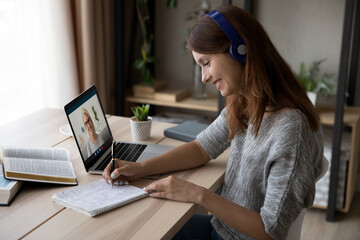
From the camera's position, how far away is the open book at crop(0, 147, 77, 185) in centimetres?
146

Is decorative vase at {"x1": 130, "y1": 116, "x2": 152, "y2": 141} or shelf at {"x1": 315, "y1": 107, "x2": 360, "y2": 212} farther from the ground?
decorative vase at {"x1": 130, "y1": 116, "x2": 152, "y2": 141}

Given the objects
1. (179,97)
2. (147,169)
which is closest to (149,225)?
(147,169)

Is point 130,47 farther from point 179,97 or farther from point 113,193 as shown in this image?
point 113,193

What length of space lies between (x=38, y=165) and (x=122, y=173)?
0.28m

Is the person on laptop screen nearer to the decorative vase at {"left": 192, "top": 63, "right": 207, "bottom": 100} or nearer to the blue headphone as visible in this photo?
the blue headphone

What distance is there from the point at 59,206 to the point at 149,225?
281 millimetres

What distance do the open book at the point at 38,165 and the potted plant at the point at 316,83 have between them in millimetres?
1598

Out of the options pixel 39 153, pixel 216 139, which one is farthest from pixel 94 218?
pixel 216 139

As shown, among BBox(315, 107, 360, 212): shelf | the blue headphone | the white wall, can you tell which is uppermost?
the blue headphone

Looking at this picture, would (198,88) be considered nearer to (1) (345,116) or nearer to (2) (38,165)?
(1) (345,116)

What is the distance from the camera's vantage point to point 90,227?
1.24 meters

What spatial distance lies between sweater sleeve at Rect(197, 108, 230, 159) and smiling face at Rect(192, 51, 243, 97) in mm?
215

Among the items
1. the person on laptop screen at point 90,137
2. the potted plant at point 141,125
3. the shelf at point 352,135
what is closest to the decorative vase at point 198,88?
the shelf at point 352,135

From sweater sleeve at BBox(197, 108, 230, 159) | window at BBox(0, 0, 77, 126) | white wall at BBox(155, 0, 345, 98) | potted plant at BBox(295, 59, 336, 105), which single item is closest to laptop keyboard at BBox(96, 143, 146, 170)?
sweater sleeve at BBox(197, 108, 230, 159)
